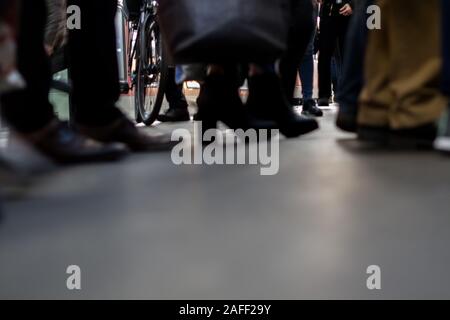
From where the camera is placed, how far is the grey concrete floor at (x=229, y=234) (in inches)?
20.9

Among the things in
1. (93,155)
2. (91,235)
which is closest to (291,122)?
(93,155)

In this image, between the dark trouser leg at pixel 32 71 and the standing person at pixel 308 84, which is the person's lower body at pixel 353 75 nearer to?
the dark trouser leg at pixel 32 71

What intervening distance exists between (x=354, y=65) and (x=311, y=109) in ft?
5.56

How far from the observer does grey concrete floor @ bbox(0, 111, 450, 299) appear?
0.53 m

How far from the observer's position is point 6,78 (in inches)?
24.3

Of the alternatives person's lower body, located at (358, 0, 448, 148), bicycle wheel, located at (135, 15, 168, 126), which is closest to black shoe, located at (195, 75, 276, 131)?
person's lower body, located at (358, 0, 448, 148)

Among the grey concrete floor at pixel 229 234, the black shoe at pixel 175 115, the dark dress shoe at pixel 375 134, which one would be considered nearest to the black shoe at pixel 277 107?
the dark dress shoe at pixel 375 134

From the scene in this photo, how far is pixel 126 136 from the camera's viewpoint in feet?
4.39

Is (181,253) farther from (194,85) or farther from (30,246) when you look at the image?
(194,85)

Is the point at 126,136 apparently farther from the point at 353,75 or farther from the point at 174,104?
the point at 174,104

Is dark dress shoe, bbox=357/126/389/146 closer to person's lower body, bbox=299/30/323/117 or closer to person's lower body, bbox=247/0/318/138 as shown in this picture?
person's lower body, bbox=247/0/318/138

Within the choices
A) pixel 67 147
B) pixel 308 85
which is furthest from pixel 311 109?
pixel 67 147

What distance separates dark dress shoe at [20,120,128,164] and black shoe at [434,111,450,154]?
2.37 ft

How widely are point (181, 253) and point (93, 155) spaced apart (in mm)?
576
